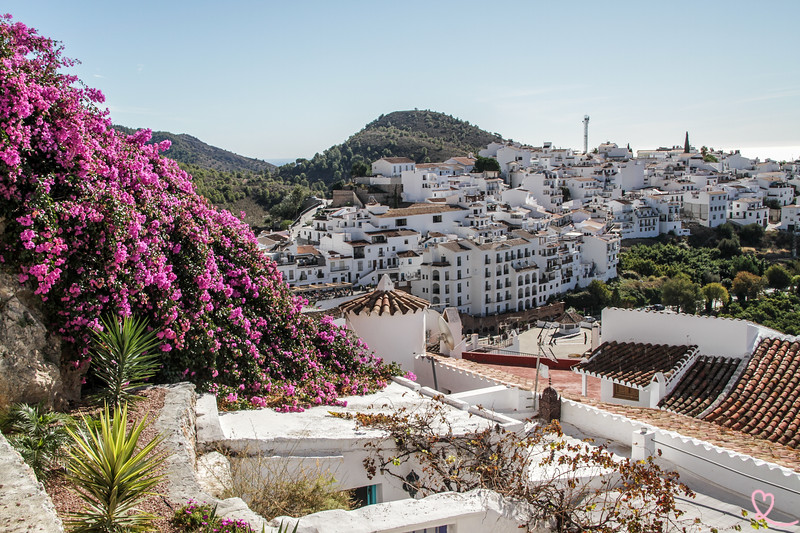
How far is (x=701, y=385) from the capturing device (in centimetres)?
1137

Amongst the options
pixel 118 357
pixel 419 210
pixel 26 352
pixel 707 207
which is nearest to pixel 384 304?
pixel 118 357

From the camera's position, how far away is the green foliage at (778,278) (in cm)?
6962

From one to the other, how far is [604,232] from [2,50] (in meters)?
71.0

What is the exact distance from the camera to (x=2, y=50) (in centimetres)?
710

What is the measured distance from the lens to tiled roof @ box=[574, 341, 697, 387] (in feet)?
39.3

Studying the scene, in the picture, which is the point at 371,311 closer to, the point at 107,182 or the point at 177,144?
the point at 107,182

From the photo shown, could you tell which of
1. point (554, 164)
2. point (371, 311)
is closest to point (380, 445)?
point (371, 311)

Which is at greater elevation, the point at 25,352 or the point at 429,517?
the point at 25,352

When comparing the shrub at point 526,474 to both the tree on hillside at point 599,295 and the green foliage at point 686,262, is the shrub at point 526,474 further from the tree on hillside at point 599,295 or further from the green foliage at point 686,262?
the green foliage at point 686,262

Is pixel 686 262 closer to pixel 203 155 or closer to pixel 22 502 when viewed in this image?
pixel 22 502

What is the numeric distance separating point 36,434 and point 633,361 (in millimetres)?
9959

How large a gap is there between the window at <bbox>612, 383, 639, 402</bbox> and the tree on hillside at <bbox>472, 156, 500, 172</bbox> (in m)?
82.5

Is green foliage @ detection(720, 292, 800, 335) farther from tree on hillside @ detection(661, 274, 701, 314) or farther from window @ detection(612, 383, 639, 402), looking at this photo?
window @ detection(612, 383, 639, 402)

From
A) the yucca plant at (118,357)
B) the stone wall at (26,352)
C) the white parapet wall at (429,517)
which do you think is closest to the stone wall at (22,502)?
the white parapet wall at (429,517)
